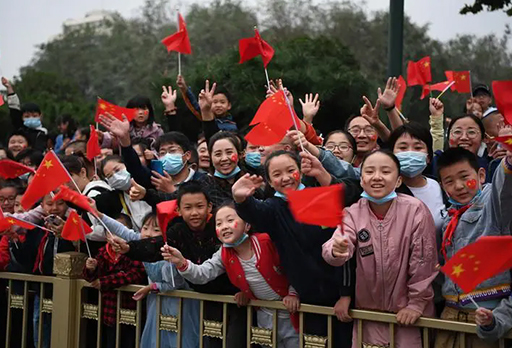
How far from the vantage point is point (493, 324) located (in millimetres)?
3824

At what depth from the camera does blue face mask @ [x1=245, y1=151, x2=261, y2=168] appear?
250 inches

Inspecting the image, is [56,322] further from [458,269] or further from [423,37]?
[423,37]

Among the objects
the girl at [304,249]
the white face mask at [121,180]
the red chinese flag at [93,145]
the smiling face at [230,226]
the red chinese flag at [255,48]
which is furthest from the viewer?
the red chinese flag at [255,48]

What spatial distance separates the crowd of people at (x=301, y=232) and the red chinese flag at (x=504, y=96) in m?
0.24

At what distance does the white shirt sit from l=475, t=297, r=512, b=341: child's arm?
1.08m

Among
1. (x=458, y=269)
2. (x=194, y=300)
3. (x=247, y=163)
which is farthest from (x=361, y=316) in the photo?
(x=247, y=163)

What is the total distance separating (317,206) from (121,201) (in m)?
2.79

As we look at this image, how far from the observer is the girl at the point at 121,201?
617cm

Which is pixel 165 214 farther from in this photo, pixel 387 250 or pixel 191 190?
pixel 387 250

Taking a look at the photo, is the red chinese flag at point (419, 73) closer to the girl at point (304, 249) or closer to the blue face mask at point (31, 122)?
the girl at point (304, 249)

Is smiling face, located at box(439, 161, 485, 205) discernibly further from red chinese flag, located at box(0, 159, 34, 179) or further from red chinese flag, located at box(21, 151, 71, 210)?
red chinese flag, located at box(0, 159, 34, 179)

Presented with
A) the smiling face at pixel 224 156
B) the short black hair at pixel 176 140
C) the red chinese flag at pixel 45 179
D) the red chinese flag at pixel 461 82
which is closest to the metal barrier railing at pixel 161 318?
the red chinese flag at pixel 45 179

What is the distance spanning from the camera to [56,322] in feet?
18.0

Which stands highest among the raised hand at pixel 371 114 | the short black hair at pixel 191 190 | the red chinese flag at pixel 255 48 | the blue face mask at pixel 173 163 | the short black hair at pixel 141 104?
the red chinese flag at pixel 255 48
